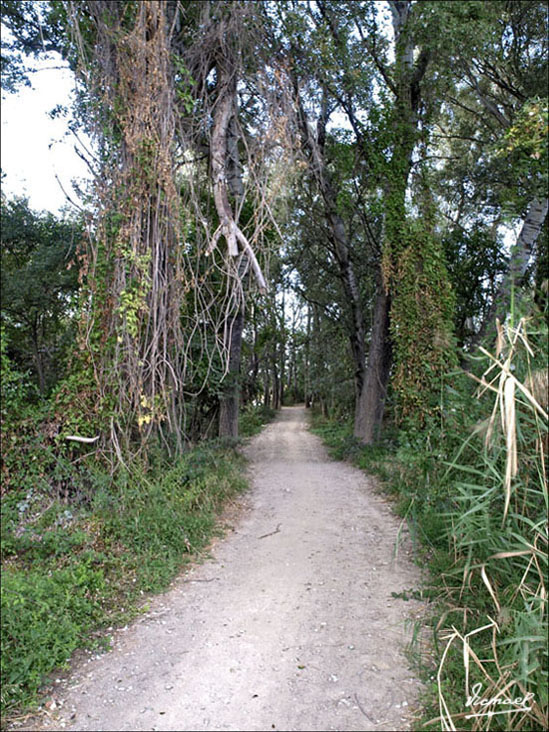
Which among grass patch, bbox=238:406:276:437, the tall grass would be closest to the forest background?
the tall grass

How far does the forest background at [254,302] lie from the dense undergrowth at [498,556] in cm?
2

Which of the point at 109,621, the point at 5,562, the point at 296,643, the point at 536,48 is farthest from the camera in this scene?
the point at 536,48

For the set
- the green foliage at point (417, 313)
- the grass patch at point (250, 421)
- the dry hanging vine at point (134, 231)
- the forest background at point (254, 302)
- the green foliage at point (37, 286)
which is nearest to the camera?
the forest background at point (254, 302)

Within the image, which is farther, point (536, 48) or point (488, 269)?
point (488, 269)

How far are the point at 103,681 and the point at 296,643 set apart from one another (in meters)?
1.20

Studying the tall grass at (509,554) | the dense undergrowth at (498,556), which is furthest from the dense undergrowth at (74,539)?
the tall grass at (509,554)

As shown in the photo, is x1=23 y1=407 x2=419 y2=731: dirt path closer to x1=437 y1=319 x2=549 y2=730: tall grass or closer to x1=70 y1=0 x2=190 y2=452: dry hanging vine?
x1=437 y1=319 x2=549 y2=730: tall grass

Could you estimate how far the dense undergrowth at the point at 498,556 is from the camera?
94.3 inches

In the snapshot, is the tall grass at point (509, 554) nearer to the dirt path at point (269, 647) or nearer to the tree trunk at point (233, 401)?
the dirt path at point (269, 647)

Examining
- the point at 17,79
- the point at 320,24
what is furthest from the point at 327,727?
the point at 17,79

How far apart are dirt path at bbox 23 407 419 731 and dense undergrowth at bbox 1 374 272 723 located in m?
0.22

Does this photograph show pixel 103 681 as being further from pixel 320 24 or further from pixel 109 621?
pixel 320 24

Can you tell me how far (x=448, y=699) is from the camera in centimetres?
261

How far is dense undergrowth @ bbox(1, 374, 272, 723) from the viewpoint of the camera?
309 cm
